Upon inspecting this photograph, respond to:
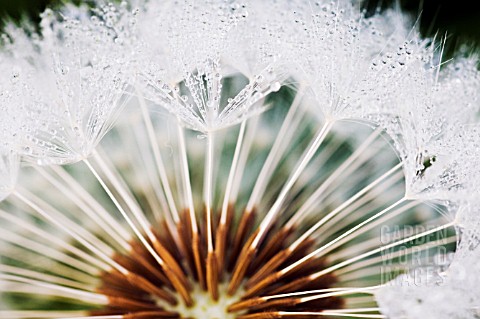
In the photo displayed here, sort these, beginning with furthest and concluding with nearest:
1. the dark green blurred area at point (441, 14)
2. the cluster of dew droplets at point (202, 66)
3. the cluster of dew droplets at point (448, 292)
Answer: the dark green blurred area at point (441, 14) → the cluster of dew droplets at point (202, 66) → the cluster of dew droplets at point (448, 292)

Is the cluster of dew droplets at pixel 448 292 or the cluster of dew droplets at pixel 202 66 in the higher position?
the cluster of dew droplets at pixel 202 66

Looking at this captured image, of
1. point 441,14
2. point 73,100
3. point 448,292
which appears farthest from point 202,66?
point 441,14

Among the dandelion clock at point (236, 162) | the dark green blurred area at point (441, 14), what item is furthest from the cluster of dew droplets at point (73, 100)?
the dark green blurred area at point (441, 14)

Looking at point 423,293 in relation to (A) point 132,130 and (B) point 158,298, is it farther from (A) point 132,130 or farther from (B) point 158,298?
(A) point 132,130

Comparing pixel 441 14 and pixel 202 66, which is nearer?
pixel 202 66

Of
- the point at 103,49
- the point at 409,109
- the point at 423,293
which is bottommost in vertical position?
the point at 423,293

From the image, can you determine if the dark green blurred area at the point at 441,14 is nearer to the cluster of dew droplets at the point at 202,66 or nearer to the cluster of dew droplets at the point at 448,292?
the cluster of dew droplets at the point at 202,66

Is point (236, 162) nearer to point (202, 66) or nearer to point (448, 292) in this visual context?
point (202, 66)

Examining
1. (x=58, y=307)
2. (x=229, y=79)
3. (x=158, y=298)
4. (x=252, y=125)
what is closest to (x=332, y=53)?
(x=229, y=79)
